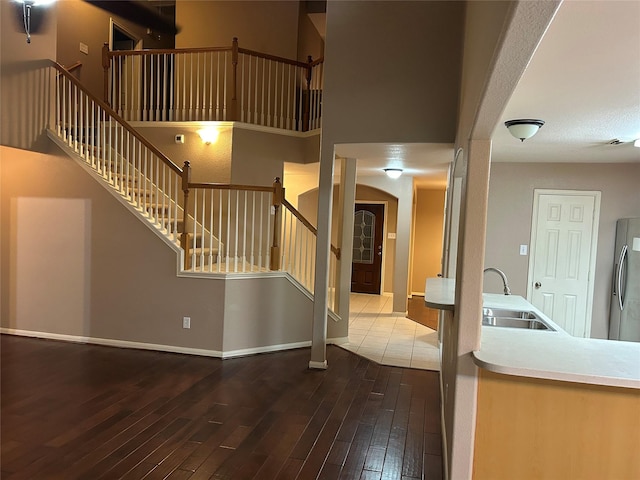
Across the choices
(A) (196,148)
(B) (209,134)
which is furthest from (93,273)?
(B) (209,134)

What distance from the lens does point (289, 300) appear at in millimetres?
5109

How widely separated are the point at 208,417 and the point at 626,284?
438 cm

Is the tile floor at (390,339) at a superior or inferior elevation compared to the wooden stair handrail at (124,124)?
inferior

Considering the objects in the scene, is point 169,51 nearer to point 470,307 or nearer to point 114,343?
point 114,343

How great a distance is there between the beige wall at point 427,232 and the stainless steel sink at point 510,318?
566 cm

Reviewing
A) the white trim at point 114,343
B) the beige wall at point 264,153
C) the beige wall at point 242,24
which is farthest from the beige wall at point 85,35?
the white trim at point 114,343

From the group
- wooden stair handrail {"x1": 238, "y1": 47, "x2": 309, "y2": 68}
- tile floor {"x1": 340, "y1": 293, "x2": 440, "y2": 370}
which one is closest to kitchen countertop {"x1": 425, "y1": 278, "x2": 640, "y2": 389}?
tile floor {"x1": 340, "y1": 293, "x2": 440, "y2": 370}

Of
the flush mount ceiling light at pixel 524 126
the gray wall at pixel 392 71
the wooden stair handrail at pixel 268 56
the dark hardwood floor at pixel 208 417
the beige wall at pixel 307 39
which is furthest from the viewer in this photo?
the beige wall at pixel 307 39

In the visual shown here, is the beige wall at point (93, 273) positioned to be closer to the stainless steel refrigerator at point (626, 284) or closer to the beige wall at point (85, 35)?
the beige wall at point (85, 35)

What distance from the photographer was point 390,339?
579 centimetres

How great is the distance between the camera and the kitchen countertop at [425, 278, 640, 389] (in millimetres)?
1915

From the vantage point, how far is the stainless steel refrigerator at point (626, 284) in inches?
178

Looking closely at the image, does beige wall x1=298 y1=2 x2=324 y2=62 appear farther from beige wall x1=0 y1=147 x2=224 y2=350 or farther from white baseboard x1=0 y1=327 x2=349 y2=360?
white baseboard x1=0 y1=327 x2=349 y2=360

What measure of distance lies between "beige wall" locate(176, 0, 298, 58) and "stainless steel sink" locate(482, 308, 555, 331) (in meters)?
5.40
